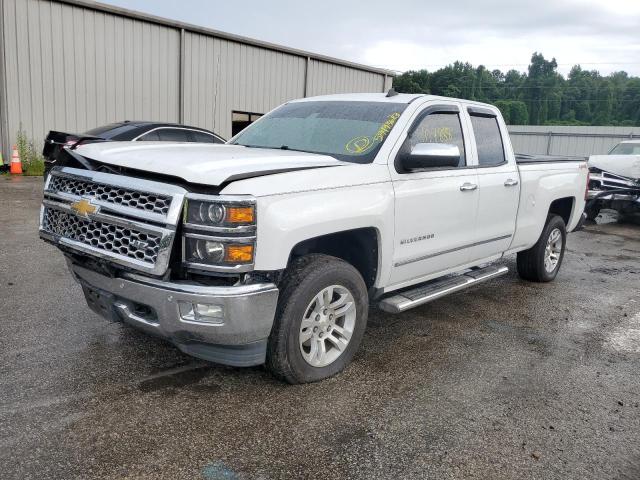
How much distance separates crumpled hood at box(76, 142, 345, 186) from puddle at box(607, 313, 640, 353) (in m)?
2.88

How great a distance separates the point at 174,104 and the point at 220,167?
15663 mm

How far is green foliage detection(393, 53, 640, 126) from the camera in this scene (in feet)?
324

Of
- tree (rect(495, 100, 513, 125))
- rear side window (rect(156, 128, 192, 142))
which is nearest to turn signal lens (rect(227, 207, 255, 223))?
rear side window (rect(156, 128, 192, 142))

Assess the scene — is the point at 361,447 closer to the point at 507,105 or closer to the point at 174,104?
the point at 174,104

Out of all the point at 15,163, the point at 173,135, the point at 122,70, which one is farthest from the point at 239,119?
the point at 173,135

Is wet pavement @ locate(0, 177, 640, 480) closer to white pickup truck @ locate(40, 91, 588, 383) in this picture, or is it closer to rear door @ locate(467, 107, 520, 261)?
white pickup truck @ locate(40, 91, 588, 383)

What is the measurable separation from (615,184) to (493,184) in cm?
821

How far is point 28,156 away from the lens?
1501cm

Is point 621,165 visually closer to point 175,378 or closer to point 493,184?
point 493,184

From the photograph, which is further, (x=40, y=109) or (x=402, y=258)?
(x=40, y=109)

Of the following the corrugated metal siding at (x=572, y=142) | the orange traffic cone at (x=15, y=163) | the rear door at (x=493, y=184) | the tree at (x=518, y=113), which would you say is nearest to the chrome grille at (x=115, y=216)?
the rear door at (x=493, y=184)

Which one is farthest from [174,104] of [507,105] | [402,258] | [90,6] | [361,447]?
[507,105]

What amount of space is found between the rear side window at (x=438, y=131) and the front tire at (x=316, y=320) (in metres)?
1.21

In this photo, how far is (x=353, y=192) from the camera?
3.76 m
